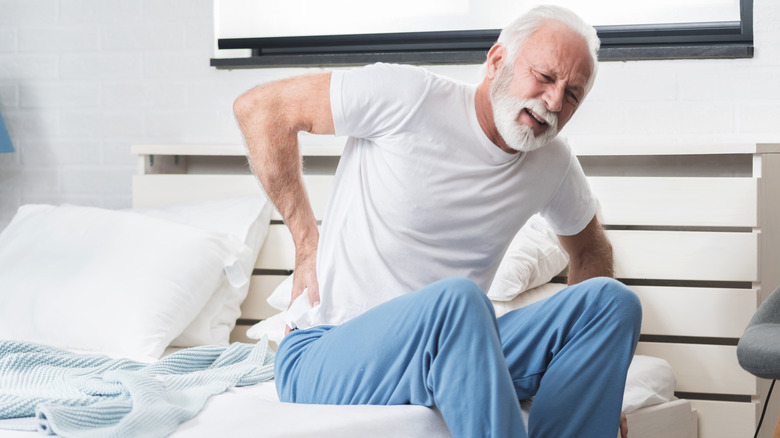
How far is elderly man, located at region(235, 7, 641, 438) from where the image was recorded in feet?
3.98

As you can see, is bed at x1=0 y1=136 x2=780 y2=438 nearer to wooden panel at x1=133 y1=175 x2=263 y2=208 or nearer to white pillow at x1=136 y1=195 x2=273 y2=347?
white pillow at x1=136 y1=195 x2=273 y2=347

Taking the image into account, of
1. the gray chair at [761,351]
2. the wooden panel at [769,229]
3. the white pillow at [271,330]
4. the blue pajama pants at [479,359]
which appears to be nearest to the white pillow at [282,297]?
the white pillow at [271,330]

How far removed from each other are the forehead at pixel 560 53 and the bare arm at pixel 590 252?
32cm

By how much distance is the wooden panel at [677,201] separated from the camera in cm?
212

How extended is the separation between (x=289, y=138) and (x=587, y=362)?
1.95ft

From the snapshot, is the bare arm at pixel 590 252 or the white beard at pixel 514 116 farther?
the bare arm at pixel 590 252

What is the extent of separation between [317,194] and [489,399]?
1.37 m

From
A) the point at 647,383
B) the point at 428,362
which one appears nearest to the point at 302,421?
the point at 428,362

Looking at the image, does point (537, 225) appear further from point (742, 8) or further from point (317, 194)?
point (742, 8)

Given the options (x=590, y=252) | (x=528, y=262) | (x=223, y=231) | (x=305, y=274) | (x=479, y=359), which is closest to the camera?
(x=479, y=359)

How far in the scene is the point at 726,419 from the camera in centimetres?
208

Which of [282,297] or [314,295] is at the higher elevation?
[314,295]

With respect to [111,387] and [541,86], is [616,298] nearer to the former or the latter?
[541,86]

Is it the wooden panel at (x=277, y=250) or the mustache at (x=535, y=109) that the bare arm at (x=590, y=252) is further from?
the wooden panel at (x=277, y=250)
